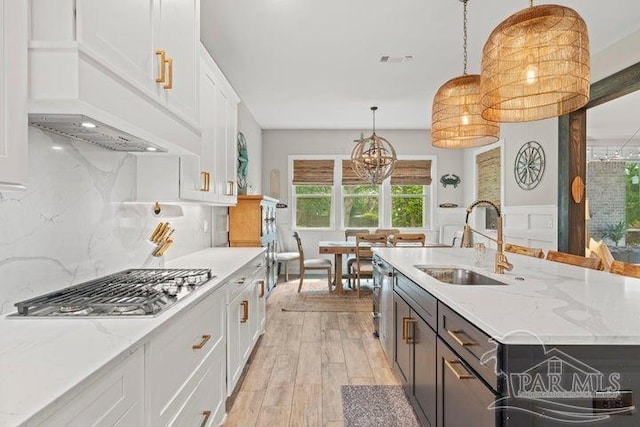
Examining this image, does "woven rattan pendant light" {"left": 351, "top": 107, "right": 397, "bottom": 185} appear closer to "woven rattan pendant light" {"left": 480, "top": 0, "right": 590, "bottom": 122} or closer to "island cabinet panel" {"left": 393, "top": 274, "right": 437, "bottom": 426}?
"island cabinet panel" {"left": 393, "top": 274, "right": 437, "bottom": 426}

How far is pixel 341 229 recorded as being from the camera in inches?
282

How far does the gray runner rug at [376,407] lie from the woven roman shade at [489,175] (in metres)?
4.39

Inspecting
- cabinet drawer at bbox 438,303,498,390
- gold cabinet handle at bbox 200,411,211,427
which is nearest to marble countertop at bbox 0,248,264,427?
gold cabinet handle at bbox 200,411,211,427

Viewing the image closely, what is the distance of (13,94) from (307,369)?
8.41 feet

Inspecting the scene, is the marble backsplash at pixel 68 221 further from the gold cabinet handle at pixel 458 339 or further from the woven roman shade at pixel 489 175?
the woven roman shade at pixel 489 175

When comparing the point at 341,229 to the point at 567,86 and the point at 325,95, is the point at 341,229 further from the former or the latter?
the point at 567,86

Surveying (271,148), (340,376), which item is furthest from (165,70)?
(271,148)

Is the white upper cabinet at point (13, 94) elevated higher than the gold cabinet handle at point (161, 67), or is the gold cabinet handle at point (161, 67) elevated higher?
the gold cabinet handle at point (161, 67)

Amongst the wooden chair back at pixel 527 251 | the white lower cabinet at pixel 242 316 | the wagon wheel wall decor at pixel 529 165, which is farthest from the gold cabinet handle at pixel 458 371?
the wagon wheel wall decor at pixel 529 165

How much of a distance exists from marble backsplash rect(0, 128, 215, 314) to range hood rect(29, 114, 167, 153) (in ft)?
0.19

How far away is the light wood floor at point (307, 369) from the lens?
224 centimetres

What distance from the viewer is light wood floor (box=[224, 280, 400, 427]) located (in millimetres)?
2240

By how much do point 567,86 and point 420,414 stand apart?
5.85 feet

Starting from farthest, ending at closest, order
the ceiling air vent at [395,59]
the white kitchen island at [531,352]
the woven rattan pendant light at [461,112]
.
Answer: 1. the ceiling air vent at [395,59]
2. the woven rattan pendant light at [461,112]
3. the white kitchen island at [531,352]
